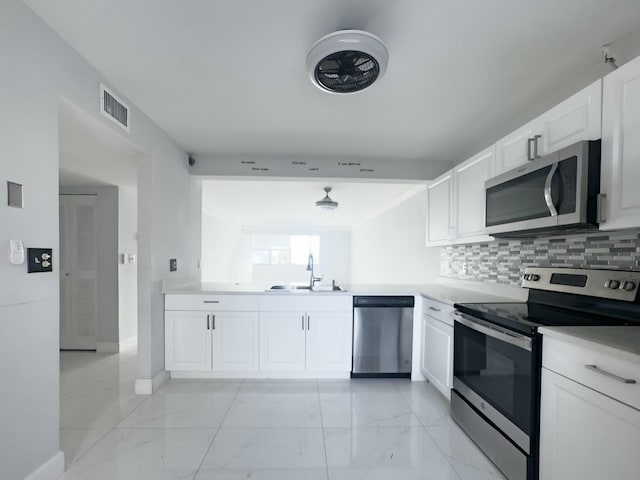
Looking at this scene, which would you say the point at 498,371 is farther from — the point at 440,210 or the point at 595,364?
the point at 440,210

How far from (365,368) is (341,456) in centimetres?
113

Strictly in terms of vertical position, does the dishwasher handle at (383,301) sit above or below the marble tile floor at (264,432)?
above

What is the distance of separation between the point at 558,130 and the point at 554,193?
0.40 m

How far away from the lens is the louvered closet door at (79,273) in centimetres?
371

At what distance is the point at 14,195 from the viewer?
1323 mm

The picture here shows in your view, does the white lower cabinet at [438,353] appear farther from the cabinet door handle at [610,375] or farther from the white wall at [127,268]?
the white wall at [127,268]

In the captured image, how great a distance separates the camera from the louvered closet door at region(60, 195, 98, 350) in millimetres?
3713

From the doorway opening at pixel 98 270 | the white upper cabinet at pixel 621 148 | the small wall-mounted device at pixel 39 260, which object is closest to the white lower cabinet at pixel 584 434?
the white upper cabinet at pixel 621 148

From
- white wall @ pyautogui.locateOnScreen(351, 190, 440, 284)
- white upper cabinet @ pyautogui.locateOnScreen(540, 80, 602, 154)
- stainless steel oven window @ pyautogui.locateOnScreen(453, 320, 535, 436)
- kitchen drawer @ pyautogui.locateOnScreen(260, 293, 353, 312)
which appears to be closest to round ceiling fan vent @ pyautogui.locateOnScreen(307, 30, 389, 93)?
white upper cabinet @ pyautogui.locateOnScreen(540, 80, 602, 154)

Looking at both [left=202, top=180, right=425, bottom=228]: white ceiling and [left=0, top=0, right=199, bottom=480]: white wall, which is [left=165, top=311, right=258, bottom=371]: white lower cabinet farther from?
[left=202, top=180, right=425, bottom=228]: white ceiling

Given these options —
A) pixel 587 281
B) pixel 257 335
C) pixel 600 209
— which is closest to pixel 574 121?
pixel 600 209

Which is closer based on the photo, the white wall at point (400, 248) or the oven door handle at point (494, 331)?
the oven door handle at point (494, 331)

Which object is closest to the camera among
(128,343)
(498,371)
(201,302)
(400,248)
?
(498,371)

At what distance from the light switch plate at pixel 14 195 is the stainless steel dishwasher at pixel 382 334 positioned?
7.90 feet
